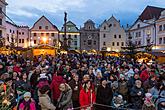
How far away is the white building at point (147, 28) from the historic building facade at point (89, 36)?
11025mm

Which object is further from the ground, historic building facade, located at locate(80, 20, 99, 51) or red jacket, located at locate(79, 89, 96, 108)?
historic building facade, located at locate(80, 20, 99, 51)

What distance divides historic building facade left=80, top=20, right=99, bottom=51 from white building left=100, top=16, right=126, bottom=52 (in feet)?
6.96

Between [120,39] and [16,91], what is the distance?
7451 cm

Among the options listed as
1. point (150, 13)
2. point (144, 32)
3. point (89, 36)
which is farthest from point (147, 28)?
point (89, 36)

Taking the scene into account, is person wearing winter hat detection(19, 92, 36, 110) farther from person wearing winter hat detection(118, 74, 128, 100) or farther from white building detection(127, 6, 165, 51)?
white building detection(127, 6, 165, 51)

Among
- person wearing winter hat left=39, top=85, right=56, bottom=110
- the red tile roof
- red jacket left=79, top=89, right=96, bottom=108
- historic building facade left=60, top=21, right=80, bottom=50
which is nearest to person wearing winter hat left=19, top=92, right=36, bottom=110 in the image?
person wearing winter hat left=39, top=85, right=56, bottom=110

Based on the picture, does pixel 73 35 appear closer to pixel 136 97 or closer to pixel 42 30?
pixel 42 30

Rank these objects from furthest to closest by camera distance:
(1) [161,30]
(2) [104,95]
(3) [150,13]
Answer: (3) [150,13], (1) [161,30], (2) [104,95]

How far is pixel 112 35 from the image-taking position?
272 feet

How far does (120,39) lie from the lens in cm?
8331

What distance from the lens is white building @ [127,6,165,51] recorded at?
62.6m

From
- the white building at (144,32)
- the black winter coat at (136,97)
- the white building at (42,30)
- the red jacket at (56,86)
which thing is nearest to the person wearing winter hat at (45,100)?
the red jacket at (56,86)

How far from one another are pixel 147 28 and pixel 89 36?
2181cm

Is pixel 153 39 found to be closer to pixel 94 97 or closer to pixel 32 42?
pixel 32 42
